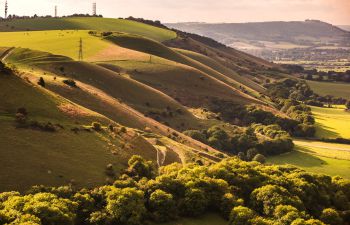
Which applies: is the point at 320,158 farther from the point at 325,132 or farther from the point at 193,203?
the point at 193,203

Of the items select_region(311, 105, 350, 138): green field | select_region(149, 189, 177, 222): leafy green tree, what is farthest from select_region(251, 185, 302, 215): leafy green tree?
select_region(311, 105, 350, 138): green field

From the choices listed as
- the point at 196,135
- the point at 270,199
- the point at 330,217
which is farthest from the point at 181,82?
the point at 270,199

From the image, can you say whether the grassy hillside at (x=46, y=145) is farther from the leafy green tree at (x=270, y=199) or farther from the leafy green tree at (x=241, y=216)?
the leafy green tree at (x=270, y=199)

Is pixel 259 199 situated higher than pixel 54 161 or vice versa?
pixel 54 161

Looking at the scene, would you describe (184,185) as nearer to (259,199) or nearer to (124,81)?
(259,199)

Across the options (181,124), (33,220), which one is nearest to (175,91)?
(181,124)

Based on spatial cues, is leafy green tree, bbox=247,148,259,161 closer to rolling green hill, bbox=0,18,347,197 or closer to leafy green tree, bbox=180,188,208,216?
rolling green hill, bbox=0,18,347,197

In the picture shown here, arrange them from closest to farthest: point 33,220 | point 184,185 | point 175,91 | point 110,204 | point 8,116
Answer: point 33,220, point 110,204, point 184,185, point 8,116, point 175,91
